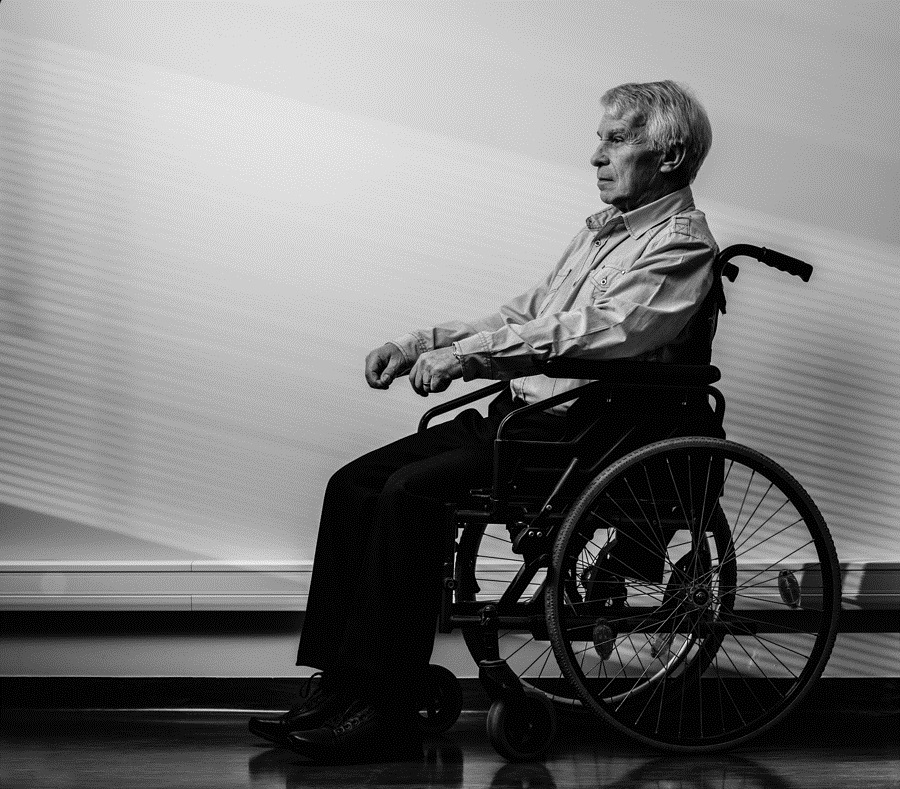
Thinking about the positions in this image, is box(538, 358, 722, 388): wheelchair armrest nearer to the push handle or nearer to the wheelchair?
the wheelchair

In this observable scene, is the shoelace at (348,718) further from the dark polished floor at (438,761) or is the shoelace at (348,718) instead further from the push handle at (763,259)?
the push handle at (763,259)

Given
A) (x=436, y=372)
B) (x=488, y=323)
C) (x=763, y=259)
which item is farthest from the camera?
(x=488, y=323)

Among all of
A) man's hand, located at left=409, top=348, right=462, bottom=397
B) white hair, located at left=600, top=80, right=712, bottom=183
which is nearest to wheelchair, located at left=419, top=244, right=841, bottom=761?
man's hand, located at left=409, top=348, right=462, bottom=397

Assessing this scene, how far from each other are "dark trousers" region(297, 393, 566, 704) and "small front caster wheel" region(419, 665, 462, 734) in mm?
270

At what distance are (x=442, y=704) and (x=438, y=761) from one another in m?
0.21

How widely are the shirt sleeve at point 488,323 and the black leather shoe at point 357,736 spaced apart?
67cm

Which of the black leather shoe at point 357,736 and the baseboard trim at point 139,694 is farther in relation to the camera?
the baseboard trim at point 139,694

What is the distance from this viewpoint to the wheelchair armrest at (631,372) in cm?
180

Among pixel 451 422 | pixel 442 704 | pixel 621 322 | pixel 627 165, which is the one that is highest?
pixel 627 165

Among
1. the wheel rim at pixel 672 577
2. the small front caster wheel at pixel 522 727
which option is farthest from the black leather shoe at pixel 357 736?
the wheel rim at pixel 672 577

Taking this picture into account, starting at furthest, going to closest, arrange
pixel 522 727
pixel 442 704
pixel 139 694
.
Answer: pixel 139 694 → pixel 442 704 → pixel 522 727

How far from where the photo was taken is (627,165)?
204 cm

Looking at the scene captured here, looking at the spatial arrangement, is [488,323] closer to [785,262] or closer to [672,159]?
[672,159]

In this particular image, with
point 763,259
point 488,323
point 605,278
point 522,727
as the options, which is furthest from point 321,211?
point 522,727
